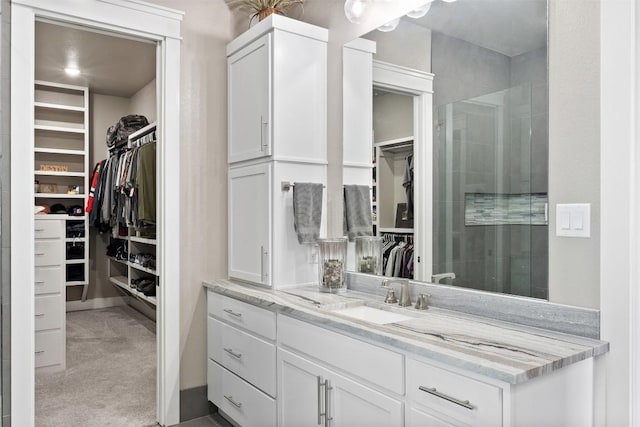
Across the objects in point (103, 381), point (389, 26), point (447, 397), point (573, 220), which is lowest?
point (103, 381)

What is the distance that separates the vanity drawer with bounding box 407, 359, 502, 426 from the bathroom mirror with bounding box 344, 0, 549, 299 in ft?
1.73

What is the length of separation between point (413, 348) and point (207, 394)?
183 centimetres

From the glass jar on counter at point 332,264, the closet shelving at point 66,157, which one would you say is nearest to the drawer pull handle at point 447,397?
the glass jar on counter at point 332,264

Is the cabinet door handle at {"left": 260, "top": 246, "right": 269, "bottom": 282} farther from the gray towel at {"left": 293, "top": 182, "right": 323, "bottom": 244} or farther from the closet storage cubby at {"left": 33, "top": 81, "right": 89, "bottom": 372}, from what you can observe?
the closet storage cubby at {"left": 33, "top": 81, "right": 89, "bottom": 372}

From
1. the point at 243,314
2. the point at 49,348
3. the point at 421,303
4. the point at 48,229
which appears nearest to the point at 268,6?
the point at 243,314

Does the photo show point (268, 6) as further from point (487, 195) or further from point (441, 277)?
point (441, 277)

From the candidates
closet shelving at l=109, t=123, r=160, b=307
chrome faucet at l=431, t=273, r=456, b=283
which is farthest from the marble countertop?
closet shelving at l=109, t=123, r=160, b=307

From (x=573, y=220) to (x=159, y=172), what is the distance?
86.0 inches

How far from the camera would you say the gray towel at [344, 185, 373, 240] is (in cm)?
250

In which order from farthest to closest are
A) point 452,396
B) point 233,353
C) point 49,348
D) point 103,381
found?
point 49,348 < point 103,381 < point 233,353 < point 452,396

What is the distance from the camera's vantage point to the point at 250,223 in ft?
8.93

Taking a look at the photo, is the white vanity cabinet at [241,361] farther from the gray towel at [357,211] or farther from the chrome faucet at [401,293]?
the gray towel at [357,211]

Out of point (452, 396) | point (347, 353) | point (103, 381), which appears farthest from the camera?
point (103, 381)

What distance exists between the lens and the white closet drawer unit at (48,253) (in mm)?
3744
